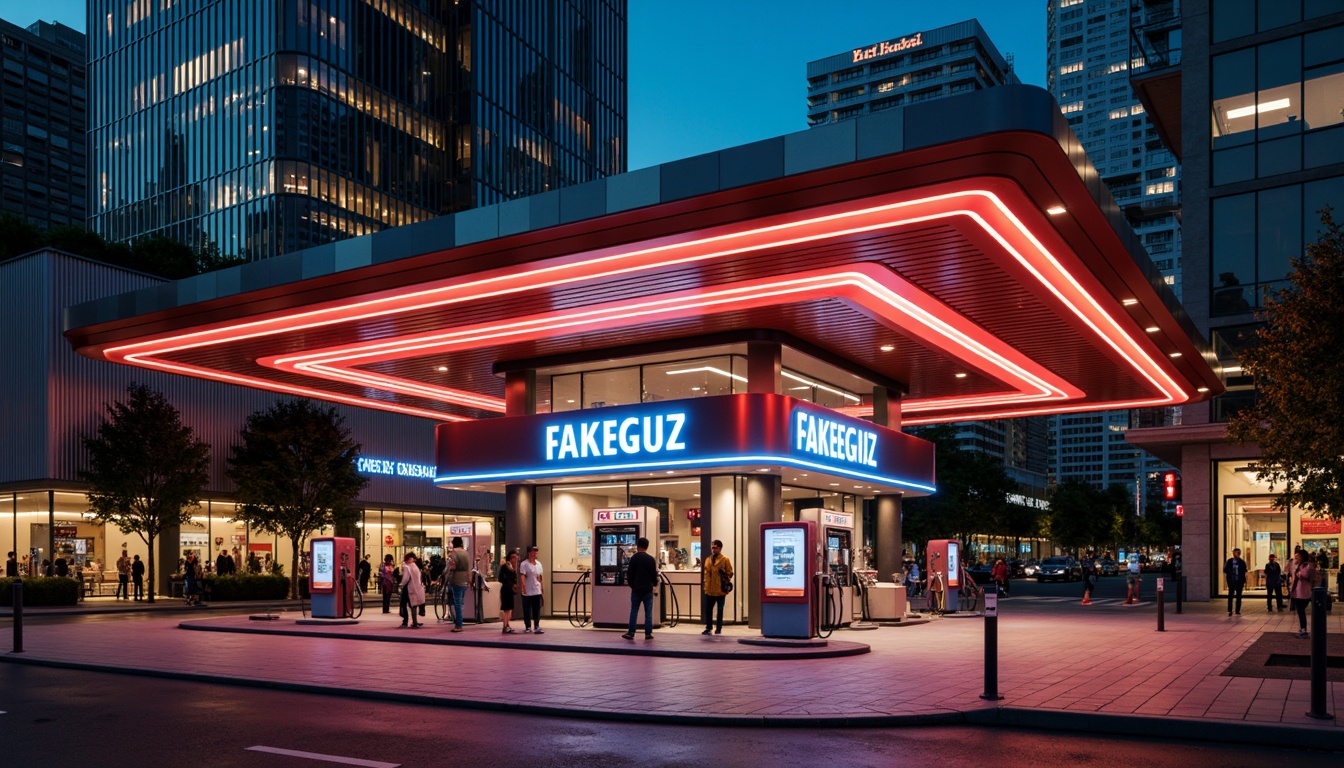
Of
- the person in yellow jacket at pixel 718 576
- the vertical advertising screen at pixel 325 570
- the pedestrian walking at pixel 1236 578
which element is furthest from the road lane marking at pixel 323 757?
the pedestrian walking at pixel 1236 578

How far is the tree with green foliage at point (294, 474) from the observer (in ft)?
127

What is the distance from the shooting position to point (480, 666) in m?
15.3

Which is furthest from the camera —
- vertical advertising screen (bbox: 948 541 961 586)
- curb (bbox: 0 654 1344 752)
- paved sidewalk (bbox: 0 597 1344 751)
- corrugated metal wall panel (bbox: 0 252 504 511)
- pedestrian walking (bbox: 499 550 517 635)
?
corrugated metal wall panel (bbox: 0 252 504 511)

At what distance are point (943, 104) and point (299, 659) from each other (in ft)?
38.2

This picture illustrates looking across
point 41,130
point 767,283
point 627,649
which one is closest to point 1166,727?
point 627,649

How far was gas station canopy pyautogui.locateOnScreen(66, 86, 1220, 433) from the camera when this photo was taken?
43.7 feet

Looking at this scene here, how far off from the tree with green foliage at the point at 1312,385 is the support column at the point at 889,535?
11.3 metres

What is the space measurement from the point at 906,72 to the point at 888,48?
618 cm

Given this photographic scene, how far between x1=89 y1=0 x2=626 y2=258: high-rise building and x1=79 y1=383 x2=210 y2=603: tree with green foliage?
42.2m

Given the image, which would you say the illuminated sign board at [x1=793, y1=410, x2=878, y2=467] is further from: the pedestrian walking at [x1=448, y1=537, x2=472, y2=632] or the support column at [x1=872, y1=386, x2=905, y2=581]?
the pedestrian walking at [x1=448, y1=537, x2=472, y2=632]

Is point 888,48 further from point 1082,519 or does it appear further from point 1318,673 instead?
point 1318,673

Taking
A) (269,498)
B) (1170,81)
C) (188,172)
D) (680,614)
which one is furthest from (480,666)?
(188,172)

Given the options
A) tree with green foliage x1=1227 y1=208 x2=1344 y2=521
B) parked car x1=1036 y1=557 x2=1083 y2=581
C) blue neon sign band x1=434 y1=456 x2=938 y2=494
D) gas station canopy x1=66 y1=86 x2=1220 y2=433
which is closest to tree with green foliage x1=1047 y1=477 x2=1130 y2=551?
parked car x1=1036 y1=557 x2=1083 y2=581

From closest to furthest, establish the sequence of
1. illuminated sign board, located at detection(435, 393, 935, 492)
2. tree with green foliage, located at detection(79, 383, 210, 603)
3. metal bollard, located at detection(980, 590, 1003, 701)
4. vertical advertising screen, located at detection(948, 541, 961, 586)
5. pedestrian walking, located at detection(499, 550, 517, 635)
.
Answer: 1. metal bollard, located at detection(980, 590, 1003, 701)
2. illuminated sign board, located at detection(435, 393, 935, 492)
3. pedestrian walking, located at detection(499, 550, 517, 635)
4. vertical advertising screen, located at detection(948, 541, 961, 586)
5. tree with green foliage, located at detection(79, 383, 210, 603)
